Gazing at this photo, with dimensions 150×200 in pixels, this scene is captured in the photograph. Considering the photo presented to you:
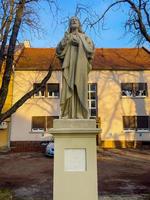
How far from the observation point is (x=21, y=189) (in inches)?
372

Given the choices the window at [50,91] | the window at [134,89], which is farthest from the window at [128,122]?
the window at [50,91]

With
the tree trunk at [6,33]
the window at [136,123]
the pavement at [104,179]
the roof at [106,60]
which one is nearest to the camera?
the pavement at [104,179]

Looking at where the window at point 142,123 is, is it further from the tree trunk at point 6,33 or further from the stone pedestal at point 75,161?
the stone pedestal at point 75,161

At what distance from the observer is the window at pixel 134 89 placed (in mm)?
24484

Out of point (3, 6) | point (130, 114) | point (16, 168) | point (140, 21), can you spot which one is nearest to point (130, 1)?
point (140, 21)

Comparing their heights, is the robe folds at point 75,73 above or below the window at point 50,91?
below

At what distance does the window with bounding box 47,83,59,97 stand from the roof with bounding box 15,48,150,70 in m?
1.65

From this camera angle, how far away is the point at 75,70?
524 centimetres

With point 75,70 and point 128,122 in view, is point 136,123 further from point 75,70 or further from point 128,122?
point 75,70

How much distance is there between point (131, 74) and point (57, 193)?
21187mm

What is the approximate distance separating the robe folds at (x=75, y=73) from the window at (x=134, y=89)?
1970 centimetres

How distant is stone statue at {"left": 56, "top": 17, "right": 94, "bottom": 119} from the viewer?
5.16 m

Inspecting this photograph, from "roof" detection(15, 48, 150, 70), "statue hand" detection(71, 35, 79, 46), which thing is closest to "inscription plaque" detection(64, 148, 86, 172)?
"statue hand" detection(71, 35, 79, 46)

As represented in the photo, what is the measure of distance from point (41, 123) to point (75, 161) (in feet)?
62.4
